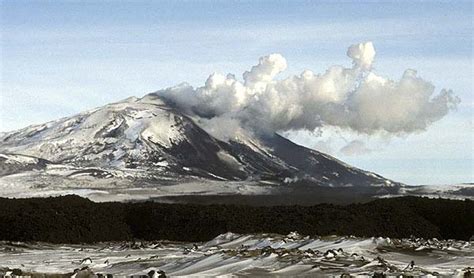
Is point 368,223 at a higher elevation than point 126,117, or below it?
below

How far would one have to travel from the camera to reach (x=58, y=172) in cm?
12769

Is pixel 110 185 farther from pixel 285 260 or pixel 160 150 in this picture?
pixel 285 260

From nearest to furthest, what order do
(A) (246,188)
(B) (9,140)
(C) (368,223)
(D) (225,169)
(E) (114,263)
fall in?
(E) (114,263), (C) (368,223), (A) (246,188), (D) (225,169), (B) (9,140)

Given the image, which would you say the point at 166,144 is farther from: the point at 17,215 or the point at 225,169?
the point at 17,215

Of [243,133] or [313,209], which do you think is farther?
[243,133]

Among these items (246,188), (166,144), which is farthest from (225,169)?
(246,188)

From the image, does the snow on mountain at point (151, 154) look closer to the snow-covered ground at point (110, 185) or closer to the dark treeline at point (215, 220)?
the snow-covered ground at point (110, 185)

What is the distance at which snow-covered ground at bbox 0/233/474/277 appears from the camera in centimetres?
1608

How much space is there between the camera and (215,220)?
34.0m

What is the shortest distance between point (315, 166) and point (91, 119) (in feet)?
183

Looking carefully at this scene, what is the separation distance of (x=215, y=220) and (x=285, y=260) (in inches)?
675

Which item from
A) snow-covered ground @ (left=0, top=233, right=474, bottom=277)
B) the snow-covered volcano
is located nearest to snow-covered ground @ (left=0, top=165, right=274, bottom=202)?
the snow-covered volcano

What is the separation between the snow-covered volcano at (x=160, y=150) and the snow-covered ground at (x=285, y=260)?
110 meters

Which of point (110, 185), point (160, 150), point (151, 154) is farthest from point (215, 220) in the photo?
point (160, 150)
